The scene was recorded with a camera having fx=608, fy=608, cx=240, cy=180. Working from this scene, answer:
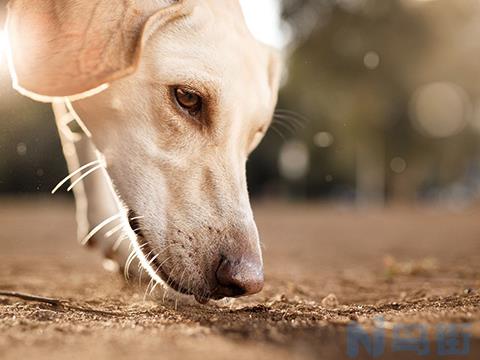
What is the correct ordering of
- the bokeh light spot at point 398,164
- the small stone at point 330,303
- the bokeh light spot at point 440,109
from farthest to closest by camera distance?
the bokeh light spot at point 398,164 < the bokeh light spot at point 440,109 < the small stone at point 330,303

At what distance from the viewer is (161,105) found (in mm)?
2764

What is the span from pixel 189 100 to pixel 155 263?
0.75 metres

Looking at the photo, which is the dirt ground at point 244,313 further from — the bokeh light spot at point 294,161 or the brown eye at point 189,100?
the bokeh light spot at point 294,161

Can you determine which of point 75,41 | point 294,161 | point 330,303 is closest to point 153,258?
point 330,303

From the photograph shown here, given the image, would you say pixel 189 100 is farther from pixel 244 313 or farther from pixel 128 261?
pixel 244 313

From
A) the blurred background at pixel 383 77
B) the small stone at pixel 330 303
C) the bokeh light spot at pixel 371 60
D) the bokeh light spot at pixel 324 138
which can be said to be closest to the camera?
the small stone at pixel 330 303

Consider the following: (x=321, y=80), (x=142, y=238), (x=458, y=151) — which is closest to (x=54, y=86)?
(x=142, y=238)

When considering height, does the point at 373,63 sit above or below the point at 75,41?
below

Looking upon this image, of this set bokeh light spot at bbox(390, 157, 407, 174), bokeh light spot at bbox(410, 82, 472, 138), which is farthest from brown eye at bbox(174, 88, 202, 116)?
bokeh light spot at bbox(390, 157, 407, 174)

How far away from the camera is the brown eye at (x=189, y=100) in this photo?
9.07 feet

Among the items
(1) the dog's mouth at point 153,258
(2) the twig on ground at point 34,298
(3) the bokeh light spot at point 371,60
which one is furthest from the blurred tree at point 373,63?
(2) the twig on ground at point 34,298

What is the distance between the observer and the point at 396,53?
19719 millimetres

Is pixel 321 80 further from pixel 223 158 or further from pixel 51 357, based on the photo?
pixel 51 357

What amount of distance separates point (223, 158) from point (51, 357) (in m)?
1.36
